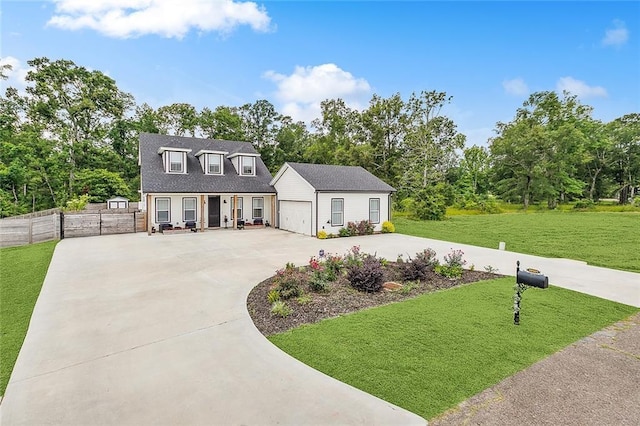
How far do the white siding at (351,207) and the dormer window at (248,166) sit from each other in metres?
7.19

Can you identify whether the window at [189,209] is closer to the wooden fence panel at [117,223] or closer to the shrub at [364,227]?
the wooden fence panel at [117,223]

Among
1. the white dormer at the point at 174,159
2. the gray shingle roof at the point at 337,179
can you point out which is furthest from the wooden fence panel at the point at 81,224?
the gray shingle roof at the point at 337,179

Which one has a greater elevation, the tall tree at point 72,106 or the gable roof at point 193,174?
the tall tree at point 72,106

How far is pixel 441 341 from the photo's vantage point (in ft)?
16.1

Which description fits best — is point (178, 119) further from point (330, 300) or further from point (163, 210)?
point (330, 300)

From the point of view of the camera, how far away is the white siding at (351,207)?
16953 mm

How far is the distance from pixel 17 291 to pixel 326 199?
12.5 metres

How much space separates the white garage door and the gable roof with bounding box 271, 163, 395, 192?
4.60ft

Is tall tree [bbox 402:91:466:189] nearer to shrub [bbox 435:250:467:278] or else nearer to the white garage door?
the white garage door

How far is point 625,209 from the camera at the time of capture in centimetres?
3059

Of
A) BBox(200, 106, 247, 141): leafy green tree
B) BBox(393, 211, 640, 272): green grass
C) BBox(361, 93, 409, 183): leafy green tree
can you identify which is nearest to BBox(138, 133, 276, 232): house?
BBox(393, 211, 640, 272): green grass

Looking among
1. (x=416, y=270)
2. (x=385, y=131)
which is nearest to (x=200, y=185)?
(x=416, y=270)

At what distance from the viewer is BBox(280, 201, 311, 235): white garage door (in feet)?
57.6

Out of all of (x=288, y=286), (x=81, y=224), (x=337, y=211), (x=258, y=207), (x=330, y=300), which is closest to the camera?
(x=330, y=300)
